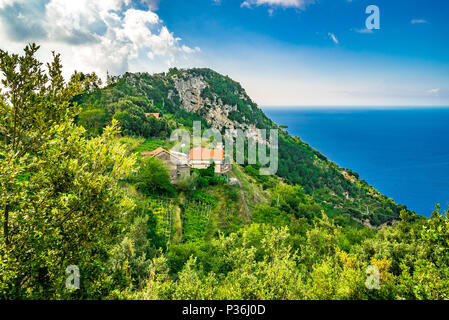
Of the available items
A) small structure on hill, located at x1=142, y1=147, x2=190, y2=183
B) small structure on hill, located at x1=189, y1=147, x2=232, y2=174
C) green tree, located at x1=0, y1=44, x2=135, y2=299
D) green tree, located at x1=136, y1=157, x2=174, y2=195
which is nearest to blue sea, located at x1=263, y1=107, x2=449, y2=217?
small structure on hill, located at x1=189, y1=147, x2=232, y2=174

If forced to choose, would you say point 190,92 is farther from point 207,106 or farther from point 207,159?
point 207,159

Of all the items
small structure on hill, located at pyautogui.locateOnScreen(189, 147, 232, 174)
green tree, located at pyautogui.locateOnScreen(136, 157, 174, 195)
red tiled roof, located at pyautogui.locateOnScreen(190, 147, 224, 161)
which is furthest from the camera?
red tiled roof, located at pyautogui.locateOnScreen(190, 147, 224, 161)

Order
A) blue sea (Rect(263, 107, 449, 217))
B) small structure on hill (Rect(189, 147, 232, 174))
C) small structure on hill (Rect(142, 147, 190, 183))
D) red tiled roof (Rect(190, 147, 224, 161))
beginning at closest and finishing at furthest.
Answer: small structure on hill (Rect(142, 147, 190, 183)) < small structure on hill (Rect(189, 147, 232, 174)) < red tiled roof (Rect(190, 147, 224, 161)) < blue sea (Rect(263, 107, 449, 217))

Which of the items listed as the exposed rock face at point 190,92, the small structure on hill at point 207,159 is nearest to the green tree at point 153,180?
the small structure on hill at point 207,159

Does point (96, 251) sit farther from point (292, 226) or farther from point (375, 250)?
point (292, 226)

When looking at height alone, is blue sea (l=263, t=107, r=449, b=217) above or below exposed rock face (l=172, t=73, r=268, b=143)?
below

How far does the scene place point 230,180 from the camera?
131 feet

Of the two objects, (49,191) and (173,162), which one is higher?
(173,162)

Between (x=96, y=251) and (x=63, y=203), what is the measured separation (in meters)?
1.92

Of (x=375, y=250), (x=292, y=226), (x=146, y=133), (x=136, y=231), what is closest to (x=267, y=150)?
(x=146, y=133)

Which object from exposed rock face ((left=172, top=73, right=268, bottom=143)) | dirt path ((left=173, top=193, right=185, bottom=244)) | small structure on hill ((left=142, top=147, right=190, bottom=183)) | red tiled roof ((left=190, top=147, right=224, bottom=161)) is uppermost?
exposed rock face ((left=172, top=73, right=268, bottom=143))

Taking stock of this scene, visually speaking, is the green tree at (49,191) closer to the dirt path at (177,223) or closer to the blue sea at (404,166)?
the dirt path at (177,223)

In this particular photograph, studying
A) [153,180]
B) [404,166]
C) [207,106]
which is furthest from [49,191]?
[404,166]

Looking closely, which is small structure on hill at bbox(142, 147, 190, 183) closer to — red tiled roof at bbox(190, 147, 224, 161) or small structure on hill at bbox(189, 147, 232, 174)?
small structure on hill at bbox(189, 147, 232, 174)
